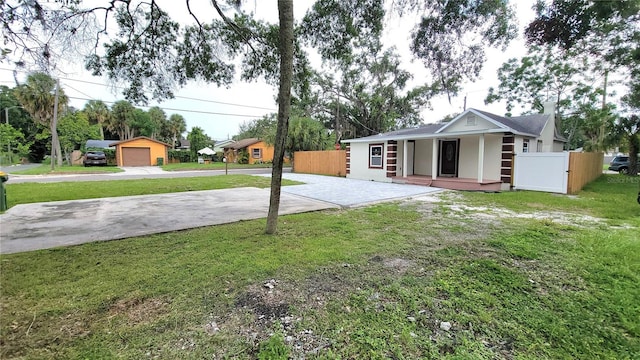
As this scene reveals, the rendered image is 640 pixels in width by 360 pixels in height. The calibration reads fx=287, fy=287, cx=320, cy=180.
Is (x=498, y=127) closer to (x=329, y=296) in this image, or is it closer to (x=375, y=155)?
(x=375, y=155)

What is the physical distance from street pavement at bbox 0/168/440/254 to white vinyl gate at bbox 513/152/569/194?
4966mm

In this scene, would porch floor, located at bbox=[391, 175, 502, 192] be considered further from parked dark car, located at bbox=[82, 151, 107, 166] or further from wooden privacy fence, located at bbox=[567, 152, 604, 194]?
parked dark car, located at bbox=[82, 151, 107, 166]

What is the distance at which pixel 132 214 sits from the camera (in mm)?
6273

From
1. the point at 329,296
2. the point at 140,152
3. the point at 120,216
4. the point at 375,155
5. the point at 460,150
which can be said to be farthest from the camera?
the point at 140,152

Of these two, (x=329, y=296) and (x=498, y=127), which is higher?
(x=498, y=127)

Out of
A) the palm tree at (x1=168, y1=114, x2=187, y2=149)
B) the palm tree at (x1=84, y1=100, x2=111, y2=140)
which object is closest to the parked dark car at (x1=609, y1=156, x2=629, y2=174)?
the palm tree at (x1=168, y1=114, x2=187, y2=149)

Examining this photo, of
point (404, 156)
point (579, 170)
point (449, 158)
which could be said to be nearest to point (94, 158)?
point (404, 156)

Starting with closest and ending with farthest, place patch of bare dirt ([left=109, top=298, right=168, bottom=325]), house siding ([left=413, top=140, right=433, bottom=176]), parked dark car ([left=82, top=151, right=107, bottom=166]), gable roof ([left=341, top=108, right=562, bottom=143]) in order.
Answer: patch of bare dirt ([left=109, top=298, right=168, bottom=325]) → gable roof ([left=341, top=108, right=562, bottom=143]) → house siding ([left=413, top=140, right=433, bottom=176]) → parked dark car ([left=82, top=151, right=107, bottom=166])

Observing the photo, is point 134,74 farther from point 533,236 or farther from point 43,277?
point 533,236

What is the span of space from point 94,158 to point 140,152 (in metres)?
3.62

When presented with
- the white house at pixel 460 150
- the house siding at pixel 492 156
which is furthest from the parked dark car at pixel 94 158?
the house siding at pixel 492 156

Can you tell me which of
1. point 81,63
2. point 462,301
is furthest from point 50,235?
point 462,301

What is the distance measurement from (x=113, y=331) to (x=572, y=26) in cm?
603

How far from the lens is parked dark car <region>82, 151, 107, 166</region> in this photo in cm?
2397
